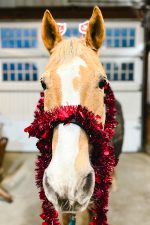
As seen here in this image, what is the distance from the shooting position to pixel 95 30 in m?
1.44

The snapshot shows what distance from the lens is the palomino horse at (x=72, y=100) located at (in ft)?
3.53

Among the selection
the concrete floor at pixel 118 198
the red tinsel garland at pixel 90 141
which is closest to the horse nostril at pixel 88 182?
the red tinsel garland at pixel 90 141

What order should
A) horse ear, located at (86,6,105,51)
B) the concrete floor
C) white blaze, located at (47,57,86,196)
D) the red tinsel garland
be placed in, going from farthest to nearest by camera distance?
the concrete floor, horse ear, located at (86,6,105,51), the red tinsel garland, white blaze, located at (47,57,86,196)

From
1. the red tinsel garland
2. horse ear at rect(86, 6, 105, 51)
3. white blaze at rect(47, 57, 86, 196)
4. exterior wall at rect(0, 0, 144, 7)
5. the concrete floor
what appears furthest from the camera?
exterior wall at rect(0, 0, 144, 7)

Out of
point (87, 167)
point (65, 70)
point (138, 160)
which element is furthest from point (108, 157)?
point (138, 160)

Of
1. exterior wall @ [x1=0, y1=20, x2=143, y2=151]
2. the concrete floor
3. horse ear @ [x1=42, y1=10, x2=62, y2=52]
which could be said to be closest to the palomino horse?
horse ear @ [x1=42, y1=10, x2=62, y2=52]

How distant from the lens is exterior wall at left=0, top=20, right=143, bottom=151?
171 inches

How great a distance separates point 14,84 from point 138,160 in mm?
1954

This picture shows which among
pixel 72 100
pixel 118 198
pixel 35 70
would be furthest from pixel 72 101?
pixel 35 70

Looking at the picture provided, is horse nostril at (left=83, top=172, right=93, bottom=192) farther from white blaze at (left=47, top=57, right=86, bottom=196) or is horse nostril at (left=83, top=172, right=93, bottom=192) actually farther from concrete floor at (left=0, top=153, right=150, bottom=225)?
concrete floor at (left=0, top=153, right=150, bottom=225)

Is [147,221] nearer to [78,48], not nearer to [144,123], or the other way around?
[78,48]

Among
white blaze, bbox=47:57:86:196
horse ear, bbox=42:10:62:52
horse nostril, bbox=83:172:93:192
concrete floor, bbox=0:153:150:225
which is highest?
horse ear, bbox=42:10:62:52

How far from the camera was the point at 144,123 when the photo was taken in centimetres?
451

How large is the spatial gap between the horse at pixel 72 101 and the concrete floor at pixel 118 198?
153 cm
